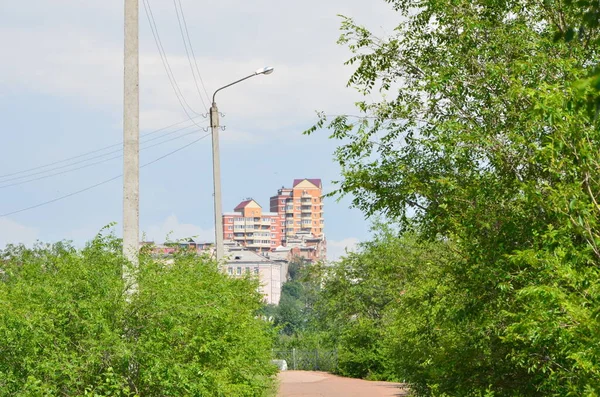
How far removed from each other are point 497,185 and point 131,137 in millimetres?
4511

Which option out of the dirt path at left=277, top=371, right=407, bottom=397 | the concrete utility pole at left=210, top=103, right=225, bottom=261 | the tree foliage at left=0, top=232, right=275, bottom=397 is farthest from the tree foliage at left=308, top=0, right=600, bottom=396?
the dirt path at left=277, top=371, right=407, bottom=397

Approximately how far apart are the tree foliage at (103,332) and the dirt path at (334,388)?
17271 mm

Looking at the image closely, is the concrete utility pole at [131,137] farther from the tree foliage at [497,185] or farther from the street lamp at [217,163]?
the street lamp at [217,163]

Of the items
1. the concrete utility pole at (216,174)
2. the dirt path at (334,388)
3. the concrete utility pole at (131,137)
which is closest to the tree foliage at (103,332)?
the concrete utility pole at (131,137)

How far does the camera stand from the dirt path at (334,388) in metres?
29.3

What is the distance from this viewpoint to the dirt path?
1155 inches

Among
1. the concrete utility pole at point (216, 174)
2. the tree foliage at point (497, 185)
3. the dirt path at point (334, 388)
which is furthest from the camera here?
the dirt path at point (334, 388)

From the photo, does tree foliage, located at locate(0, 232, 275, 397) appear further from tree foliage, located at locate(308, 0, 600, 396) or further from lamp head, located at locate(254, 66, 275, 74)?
lamp head, located at locate(254, 66, 275, 74)

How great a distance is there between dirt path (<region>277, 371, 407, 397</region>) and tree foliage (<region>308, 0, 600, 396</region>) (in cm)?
1297

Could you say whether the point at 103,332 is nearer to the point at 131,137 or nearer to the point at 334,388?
the point at 131,137

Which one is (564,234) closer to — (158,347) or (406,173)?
(158,347)

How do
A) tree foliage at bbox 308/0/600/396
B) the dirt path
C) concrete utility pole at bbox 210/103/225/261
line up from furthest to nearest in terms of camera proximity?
the dirt path < concrete utility pole at bbox 210/103/225/261 < tree foliage at bbox 308/0/600/396

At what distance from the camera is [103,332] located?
9648mm

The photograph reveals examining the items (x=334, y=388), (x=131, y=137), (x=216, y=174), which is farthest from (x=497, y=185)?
(x=334, y=388)
